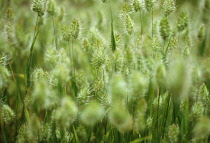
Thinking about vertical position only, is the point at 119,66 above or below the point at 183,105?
above

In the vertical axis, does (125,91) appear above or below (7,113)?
above

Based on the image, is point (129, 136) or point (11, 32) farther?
point (11, 32)

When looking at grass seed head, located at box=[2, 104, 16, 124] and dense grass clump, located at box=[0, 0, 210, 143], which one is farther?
grass seed head, located at box=[2, 104, 16, 124]

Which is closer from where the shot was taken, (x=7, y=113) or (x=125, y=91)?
(x=125, y=91)

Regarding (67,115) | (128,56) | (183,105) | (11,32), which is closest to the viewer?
(67,115)

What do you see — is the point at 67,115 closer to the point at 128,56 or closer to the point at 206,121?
the point at 128,56

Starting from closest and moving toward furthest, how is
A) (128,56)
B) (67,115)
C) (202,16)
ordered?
(67,115)
(128,56)
(202,16)

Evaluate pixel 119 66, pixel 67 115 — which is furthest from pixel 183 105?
pixel 67 115

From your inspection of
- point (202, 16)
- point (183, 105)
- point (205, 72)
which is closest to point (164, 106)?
point (183, 105)

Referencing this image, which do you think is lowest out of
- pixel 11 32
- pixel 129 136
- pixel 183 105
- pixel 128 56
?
pixel 129 136

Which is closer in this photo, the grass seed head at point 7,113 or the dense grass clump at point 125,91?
the dense grass clump at point 125,91
